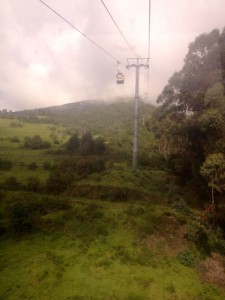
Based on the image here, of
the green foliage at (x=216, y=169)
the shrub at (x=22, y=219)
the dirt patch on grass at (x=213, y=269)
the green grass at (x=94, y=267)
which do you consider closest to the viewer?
the green grass at (x=94, y=267)

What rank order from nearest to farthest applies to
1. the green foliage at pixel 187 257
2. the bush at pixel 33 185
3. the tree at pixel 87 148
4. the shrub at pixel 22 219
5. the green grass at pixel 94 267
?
the green grass at pixel 94 267 < the green foliage at pixel 187 257 < the shrub at pixel 22 219 < the bush at pixel 33 185 < the tree at pixel 87 148

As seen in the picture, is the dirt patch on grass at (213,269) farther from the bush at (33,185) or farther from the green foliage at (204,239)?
the bush at (33,185)

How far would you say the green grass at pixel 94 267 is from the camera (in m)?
15.0

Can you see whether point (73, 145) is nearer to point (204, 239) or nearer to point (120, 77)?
point (120, 77)

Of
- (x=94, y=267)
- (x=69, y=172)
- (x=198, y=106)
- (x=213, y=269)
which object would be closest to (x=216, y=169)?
(x=213, y=269)

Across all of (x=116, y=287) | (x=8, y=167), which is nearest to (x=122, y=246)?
(x=116, y=287)

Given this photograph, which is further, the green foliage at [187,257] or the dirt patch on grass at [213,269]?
the green foliage at [187,257]

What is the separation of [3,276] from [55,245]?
3911 mm

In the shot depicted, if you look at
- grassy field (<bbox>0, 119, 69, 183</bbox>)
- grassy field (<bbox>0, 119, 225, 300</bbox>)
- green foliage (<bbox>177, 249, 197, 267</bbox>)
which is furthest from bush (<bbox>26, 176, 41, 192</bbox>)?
green foliage (<bbox>177, 249, 197, 267</bbox>)

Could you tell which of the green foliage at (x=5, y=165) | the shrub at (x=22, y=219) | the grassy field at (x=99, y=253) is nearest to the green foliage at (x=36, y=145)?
the green foliage at (x=5, y=165)

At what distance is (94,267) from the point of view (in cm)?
1684

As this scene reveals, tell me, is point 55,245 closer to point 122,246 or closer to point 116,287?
point 122,246

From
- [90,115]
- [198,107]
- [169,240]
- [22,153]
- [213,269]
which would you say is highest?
[90,115]

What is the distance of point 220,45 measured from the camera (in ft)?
101
